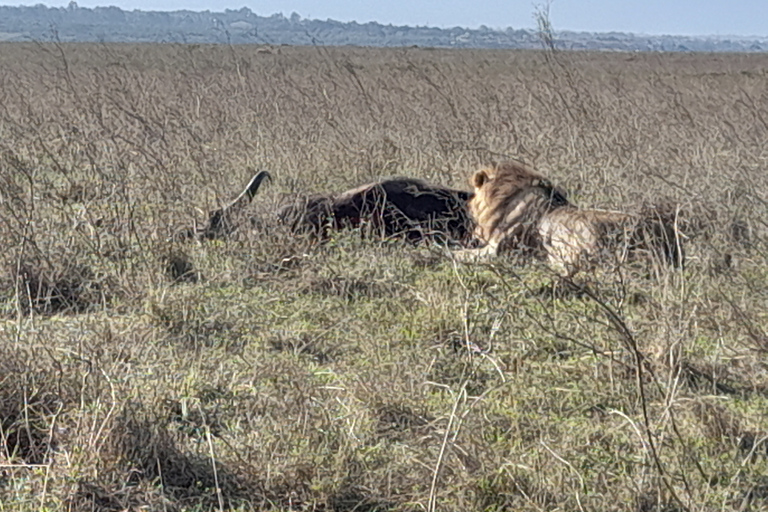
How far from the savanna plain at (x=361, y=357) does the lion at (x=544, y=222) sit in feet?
0.64

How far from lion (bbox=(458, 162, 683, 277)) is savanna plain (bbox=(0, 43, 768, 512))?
0.64ft

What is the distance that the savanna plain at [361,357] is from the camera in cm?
335

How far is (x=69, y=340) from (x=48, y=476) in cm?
117

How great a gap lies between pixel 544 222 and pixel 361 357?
2.18 metres

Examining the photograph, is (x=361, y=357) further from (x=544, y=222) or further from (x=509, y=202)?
(x=509, y=202)

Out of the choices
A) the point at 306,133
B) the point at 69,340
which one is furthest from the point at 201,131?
the point at 69,340

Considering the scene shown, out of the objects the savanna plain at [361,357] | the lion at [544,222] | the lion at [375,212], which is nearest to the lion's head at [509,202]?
the lion at [544,222]

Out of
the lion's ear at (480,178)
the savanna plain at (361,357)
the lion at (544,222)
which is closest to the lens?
the savanna plain at (361,357)

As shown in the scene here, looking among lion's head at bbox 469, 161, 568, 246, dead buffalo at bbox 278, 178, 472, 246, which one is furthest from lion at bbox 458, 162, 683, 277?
dead buffalo at bbox 278, 178, 472, 246

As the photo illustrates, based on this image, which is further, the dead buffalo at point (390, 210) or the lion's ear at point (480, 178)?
the lion's ear at point (480, 178)

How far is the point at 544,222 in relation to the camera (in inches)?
255

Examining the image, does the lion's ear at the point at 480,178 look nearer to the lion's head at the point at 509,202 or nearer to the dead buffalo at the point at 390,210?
the lion's head at the point at 509,202

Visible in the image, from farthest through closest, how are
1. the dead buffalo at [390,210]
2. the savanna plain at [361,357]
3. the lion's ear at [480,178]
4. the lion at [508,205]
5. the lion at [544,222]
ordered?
1. the lion's ear at [480,178]
2. the dead buffalo at [390,210]
3. the lion at [508,205]
4. the lion at [544,222]
5. the savanna plain at [361,357]

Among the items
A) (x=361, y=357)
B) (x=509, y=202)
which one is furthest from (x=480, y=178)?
(x=361, y=357)
